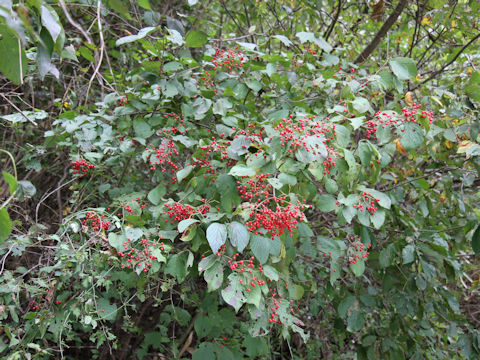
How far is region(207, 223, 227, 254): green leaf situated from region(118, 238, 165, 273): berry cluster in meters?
0.30

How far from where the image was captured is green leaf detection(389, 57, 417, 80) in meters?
2.00

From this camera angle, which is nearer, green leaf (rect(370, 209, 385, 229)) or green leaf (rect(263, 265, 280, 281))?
green leaf (rect(263, 265, 280, 281))

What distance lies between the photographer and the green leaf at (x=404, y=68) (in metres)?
2.00

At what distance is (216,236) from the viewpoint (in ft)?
4.85

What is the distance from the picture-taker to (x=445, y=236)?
9.02 ft

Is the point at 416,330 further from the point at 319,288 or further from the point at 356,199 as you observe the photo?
the point at 356,199

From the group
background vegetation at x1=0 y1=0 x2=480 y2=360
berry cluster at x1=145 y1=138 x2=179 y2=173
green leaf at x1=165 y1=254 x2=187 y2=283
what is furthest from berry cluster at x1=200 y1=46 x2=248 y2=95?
green leaf at x1=165 y1=254 x2=187 y2=283

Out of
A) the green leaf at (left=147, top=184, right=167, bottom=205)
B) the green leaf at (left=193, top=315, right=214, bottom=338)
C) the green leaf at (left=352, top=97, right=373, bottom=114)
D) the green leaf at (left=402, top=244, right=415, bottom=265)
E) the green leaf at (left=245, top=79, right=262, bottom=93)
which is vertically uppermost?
the green leaf at (left=352, top=97, right=373, bottom=114)

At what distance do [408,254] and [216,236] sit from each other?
1424mm

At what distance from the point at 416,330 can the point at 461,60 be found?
2.32m

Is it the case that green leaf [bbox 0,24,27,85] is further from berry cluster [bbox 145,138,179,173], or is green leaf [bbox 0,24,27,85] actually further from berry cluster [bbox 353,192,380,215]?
berry cluster [bbox 353,192,380,215]

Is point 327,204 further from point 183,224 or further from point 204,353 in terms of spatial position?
point 204,353

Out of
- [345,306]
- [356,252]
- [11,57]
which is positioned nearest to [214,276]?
[356,252]

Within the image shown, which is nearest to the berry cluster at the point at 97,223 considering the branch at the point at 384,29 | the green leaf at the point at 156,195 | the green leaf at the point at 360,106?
the green leaf at the point at 156,195
